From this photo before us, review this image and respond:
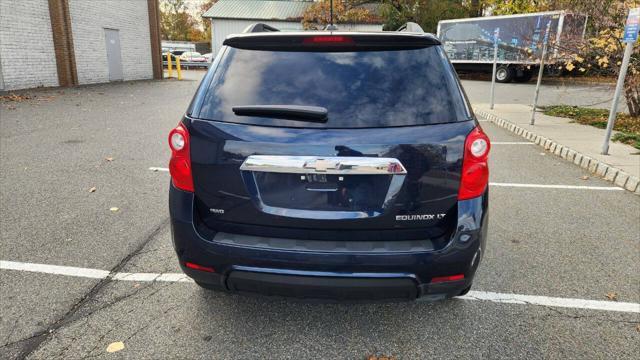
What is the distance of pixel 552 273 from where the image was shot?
3.46 metres

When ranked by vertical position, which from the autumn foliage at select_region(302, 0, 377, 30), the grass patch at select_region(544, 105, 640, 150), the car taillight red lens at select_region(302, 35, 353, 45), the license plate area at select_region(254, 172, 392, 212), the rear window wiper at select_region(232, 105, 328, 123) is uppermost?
the autumn foliage at select_region(302, 0, 377, 30)

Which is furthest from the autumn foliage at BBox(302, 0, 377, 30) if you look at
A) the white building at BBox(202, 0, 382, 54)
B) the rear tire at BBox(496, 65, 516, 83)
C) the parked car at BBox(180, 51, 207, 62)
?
the rear tire at BBox(496, 65, 516, 83)

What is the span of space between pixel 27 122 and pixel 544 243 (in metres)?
10.2

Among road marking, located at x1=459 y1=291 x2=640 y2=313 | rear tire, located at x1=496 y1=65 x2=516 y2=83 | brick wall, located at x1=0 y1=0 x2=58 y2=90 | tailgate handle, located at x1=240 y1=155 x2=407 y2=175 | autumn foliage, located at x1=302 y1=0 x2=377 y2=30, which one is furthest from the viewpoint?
autumn foliage, located at x1=302 y1=0 x2=377 y2=30

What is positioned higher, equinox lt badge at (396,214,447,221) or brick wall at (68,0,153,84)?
brick wall at (68,0,153,84)

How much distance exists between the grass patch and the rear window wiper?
745cm

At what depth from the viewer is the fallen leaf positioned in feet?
8.17

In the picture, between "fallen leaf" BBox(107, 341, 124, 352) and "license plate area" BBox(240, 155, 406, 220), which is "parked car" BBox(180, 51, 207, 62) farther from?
"license plate area" BBox(240, 155, 406, 220)

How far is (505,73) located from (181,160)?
26.3 m

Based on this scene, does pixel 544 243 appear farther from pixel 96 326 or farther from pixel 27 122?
pixel 27 122

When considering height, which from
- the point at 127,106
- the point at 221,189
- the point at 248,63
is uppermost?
the point at 248,63

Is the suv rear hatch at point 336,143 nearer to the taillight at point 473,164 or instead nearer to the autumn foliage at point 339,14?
the taillight at point 473,164

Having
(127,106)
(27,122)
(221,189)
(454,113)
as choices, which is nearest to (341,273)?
(221,189)

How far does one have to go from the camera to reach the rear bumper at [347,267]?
2189 mm
